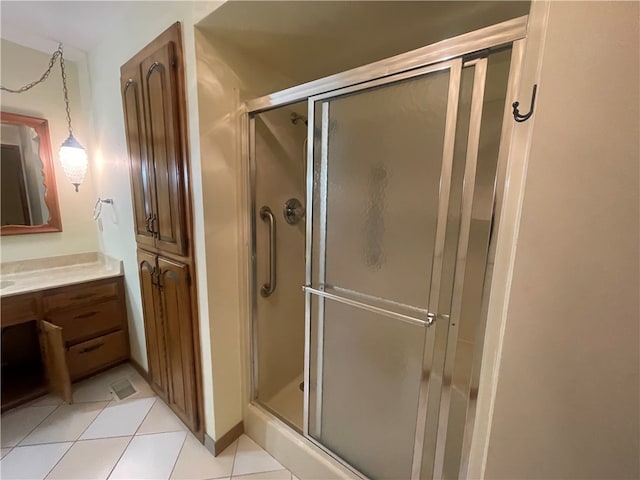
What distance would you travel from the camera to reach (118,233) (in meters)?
1.90

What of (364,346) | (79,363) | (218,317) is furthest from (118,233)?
(364,346)

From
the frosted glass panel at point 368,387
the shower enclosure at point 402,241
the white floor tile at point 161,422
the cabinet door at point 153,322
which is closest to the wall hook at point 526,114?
the shower enclosure at point 402,241

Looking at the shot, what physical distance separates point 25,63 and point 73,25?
1.91 ft

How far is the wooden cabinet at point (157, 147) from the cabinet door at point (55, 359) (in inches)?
31.2

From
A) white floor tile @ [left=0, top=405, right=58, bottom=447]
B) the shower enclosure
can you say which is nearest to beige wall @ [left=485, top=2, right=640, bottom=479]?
the shower enclosure

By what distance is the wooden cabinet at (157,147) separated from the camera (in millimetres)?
1187

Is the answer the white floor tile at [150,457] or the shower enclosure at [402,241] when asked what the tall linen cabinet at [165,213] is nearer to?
the white floor tile at [150,457]

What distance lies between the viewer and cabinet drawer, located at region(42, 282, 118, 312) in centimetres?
164

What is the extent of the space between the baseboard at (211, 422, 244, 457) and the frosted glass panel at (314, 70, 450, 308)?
43.5 inches

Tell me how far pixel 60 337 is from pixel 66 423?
0.53 meters

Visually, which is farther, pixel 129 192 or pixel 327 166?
pixel 129 192

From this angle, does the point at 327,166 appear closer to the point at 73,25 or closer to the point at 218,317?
the point at 218,317

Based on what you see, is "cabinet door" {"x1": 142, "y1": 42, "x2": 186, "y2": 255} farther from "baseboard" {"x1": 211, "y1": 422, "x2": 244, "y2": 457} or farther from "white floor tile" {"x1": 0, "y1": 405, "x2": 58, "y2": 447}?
"white floor tile" {"x1": 0, "y1": 405, "x2": 58, "y2": 447}

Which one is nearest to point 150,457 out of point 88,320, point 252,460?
point 252,460
